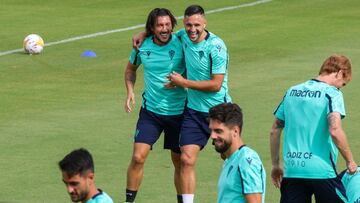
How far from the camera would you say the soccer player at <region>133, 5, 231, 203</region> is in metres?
13.2

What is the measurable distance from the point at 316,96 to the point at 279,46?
14995mm

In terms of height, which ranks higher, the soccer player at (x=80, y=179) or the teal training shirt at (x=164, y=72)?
the teal training shirt at (x=164, y=72)

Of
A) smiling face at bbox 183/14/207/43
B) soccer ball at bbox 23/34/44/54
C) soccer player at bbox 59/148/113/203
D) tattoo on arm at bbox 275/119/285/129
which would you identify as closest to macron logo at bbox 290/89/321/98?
tattoo on arm at bbox 275/119/285/129

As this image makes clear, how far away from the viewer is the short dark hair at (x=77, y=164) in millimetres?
8422

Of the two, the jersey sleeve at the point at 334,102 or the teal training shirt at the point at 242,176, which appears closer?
the teal training shirt at the point at 242,176

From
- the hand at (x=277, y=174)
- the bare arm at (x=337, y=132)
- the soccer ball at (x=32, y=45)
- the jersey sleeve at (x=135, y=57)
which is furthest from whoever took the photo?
the soccer ball at (x=32, y=45)

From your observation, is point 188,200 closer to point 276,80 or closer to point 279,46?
point 276,80

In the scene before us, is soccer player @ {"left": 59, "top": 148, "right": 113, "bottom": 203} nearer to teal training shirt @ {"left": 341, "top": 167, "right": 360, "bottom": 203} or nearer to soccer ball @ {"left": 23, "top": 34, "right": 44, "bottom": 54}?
Result: teal training shirt @ {"left": 341, "top": 167, "right": 360, "bottom": 203}

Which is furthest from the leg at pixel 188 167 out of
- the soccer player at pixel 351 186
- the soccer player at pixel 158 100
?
the soccer player at pixel 351 186

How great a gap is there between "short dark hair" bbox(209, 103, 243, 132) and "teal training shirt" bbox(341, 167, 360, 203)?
195cm

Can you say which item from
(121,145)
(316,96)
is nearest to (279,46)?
(121,145)

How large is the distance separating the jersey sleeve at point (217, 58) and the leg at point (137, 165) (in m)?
1.20

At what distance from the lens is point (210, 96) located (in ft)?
44.0

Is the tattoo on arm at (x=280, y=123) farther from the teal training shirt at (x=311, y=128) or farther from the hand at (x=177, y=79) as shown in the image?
the hand at (x=177, y=79)
